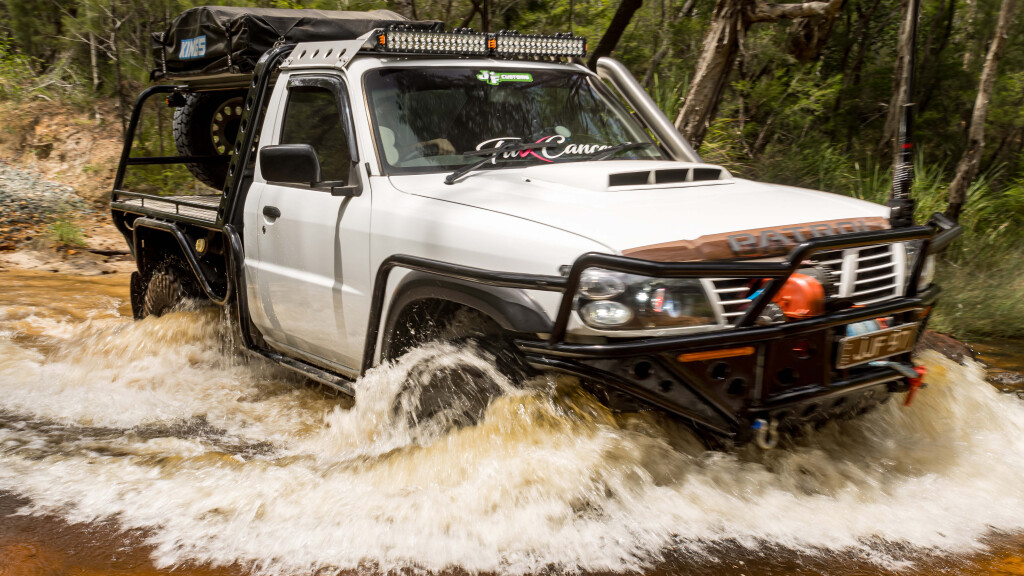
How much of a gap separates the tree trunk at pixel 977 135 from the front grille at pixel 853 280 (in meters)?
4.49

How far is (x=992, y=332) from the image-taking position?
6.59 m

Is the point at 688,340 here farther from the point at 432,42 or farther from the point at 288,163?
the point at 432,42

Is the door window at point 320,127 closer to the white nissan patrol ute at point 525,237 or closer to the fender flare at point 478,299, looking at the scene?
the white nissan patrol ute at point 525,237

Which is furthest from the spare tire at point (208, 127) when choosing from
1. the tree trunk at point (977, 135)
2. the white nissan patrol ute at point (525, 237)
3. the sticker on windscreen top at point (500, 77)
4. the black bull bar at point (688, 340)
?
the tree trunk at point (977, 135)

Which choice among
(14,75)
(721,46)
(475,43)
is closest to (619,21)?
(721,46)

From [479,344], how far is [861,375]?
142cm

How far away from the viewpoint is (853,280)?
134 inches

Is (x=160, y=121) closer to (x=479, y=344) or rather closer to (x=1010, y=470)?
(x=479, y=344)

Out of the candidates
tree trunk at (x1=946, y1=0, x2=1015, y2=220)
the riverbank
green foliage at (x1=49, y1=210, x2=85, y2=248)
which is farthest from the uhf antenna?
green foliage at (x1=49, y1=210, x2=85, y2=248)

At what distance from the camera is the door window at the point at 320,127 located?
4.32 meters

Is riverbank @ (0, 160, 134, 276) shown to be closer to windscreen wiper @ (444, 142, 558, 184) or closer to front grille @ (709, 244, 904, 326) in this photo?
windscreen wiper @ (444, 142, 558, 184)

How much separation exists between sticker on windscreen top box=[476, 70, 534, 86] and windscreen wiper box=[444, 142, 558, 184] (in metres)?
0.43

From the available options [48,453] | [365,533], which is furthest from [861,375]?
[48,453]

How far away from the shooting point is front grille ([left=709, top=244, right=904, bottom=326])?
10.0ft
